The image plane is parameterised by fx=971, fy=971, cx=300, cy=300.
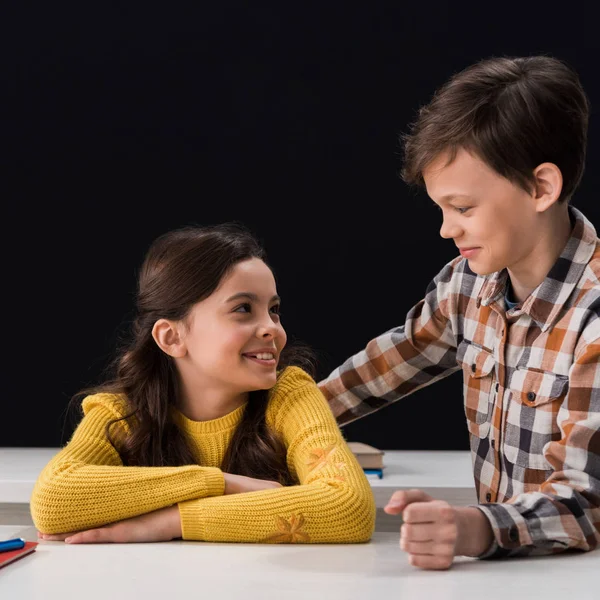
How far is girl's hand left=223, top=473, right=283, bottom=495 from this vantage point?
136 cm

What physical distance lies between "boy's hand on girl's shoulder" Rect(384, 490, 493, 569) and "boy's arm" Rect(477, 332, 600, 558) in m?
0.05

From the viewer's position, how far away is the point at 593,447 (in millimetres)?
1146

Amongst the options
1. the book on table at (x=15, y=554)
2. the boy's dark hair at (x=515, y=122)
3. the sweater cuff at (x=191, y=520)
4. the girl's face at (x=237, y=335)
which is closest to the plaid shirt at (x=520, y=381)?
the boy's dark hair at (x=515, y=122)

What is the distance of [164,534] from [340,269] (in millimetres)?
1530

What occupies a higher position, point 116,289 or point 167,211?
point 167,211

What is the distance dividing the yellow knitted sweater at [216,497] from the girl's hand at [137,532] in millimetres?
14

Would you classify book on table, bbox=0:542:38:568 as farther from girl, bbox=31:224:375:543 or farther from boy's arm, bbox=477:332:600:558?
boy's arm, bbox=477:332:600:558

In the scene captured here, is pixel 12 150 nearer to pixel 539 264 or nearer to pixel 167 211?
pixel 167 211

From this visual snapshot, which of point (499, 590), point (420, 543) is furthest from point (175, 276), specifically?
point (499, 590)

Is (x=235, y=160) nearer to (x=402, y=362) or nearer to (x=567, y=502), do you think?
(x=402, y=362)

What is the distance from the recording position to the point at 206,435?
5.01 ft

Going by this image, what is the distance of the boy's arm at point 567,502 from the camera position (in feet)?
3.61

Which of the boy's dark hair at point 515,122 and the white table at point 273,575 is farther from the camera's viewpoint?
the boy's dark hair at point 515,122

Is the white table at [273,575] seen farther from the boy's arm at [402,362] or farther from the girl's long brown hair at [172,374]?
the boy's arm at [402,362]
